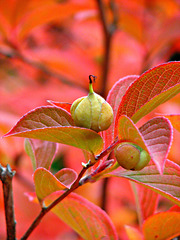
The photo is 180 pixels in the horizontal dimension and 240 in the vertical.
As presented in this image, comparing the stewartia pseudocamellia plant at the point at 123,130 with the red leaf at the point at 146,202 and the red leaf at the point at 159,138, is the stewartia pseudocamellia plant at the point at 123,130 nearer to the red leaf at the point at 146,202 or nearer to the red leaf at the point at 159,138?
the red leaf at the point at 159,138

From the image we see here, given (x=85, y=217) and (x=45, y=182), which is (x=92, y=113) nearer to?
(x=45, y=182)

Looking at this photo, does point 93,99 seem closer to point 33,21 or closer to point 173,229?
point 173,229

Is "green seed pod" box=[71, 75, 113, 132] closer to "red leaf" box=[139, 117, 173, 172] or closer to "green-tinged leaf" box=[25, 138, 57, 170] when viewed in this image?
"red leaf" box=[139, 117, 173, 172]

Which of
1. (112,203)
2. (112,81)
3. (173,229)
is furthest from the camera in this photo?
(112,203)

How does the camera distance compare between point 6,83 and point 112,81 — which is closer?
point 112,81

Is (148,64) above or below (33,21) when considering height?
below

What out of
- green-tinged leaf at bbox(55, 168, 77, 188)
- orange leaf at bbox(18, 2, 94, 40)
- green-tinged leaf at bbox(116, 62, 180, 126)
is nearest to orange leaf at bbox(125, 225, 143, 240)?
green-tinged leaf at bbox(55, 168, 77, 188)

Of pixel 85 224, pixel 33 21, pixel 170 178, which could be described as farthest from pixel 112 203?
pixel 170 178
